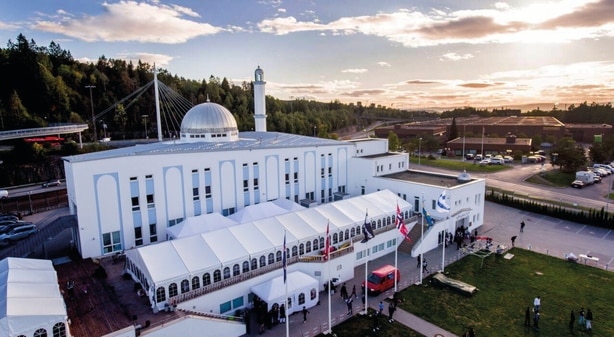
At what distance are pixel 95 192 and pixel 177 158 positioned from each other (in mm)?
6408

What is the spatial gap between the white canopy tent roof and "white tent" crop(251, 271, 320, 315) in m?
2.20

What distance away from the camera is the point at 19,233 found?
3228cm

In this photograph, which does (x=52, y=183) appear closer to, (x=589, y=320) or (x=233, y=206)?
(x=233, y=206)

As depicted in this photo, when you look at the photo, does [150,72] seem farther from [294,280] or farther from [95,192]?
[294,280]

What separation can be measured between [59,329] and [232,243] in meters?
9.97

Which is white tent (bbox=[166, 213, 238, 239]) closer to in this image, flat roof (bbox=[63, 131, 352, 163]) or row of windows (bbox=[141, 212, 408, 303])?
row of windows (bbox=[141, 212, 408, 303])

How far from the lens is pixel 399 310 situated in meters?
22.1

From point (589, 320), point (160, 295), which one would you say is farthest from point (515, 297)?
point (160, 295)

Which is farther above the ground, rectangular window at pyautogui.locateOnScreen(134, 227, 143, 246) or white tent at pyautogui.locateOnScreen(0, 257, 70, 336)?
white tent at pyautogui.locateOnScreen(0, 257, 70, 336)

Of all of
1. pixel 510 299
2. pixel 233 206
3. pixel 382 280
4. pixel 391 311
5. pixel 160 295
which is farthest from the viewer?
pixel 233 206

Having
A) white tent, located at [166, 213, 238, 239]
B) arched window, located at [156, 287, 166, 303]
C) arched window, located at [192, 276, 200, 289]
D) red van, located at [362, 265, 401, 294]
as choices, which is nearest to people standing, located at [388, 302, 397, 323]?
red van, located at [362, 265, 401, 294]

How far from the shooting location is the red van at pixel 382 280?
2394cm

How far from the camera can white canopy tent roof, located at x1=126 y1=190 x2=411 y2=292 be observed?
20312 mm

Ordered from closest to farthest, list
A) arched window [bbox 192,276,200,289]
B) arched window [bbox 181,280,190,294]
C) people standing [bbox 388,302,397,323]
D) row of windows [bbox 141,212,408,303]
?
row of windows [bbox 141,212,408,303] → arched window [bbox 181,280,190,294] → arched window [bbox 192,276,200,289] → people standing [bbox 388,302,397,323]
